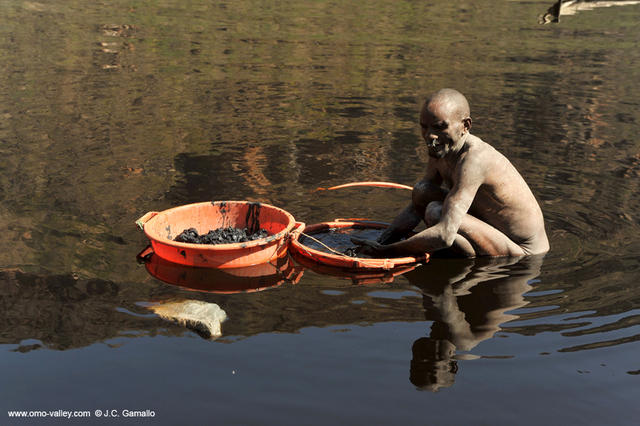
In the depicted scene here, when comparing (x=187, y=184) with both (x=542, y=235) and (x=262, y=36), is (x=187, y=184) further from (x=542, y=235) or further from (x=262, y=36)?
(x=262, y=36)

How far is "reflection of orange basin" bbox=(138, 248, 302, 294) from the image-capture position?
531 centimetres

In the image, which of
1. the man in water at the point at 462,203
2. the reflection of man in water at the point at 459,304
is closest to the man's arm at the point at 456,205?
the man in water at the point at 462,203

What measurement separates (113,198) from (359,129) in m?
4.33

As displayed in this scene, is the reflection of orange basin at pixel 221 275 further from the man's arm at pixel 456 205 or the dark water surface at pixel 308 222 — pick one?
the man's arm at pixel 456 205

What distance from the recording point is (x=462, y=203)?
5238mm

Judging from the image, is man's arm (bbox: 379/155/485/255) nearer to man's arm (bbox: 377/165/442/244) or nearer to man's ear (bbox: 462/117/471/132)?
man's ear (bbox: 462/117/471/132)

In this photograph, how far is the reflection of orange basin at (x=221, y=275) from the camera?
17.4 ft

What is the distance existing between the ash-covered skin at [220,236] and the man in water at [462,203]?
89 centimetres

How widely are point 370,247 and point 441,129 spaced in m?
1.22

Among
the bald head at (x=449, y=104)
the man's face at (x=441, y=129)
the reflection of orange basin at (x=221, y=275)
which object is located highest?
the bald head at (x=449, y=104)

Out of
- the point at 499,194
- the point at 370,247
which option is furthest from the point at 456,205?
the point at 370,247

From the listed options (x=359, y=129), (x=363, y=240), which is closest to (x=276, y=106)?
(x=359, y=129)

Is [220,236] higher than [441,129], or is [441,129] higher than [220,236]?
[441,129]

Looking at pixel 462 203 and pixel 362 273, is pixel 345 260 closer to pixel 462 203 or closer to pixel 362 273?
pixel 362 273
